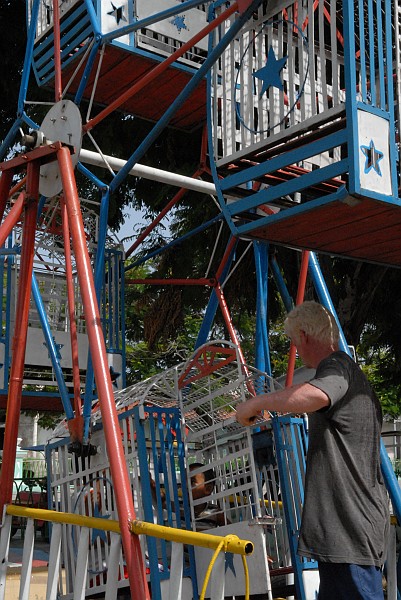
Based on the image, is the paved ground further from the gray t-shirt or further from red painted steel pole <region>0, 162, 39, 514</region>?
the gray t-shirt

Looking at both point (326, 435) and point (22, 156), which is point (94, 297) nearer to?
point (22, 156)

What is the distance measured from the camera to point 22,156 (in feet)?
15.8

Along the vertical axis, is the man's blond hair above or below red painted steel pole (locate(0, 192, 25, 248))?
below

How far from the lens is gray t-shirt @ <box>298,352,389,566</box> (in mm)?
3043

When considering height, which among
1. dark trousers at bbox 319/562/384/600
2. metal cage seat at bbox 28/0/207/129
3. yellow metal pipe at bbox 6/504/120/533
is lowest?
dark trousers at bbox 319/562/384/600

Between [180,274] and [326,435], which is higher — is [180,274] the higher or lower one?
the higher one

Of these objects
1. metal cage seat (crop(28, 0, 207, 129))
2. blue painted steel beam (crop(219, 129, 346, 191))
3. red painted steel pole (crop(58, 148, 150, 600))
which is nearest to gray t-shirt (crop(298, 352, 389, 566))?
red painted steel pole (crop(58, 148, 150, 600))

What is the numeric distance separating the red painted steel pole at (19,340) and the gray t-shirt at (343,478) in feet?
6.44

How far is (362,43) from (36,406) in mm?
6300

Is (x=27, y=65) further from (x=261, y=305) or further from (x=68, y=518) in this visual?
(x=68, y=518)

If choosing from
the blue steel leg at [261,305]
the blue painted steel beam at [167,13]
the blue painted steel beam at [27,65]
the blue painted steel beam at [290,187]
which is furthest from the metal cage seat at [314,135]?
the blue painted steel beam at [27,65]

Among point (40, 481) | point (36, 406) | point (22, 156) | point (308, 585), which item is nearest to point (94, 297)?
point (22, 156)

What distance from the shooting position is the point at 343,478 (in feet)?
10.2

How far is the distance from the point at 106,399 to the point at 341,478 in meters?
1.26
